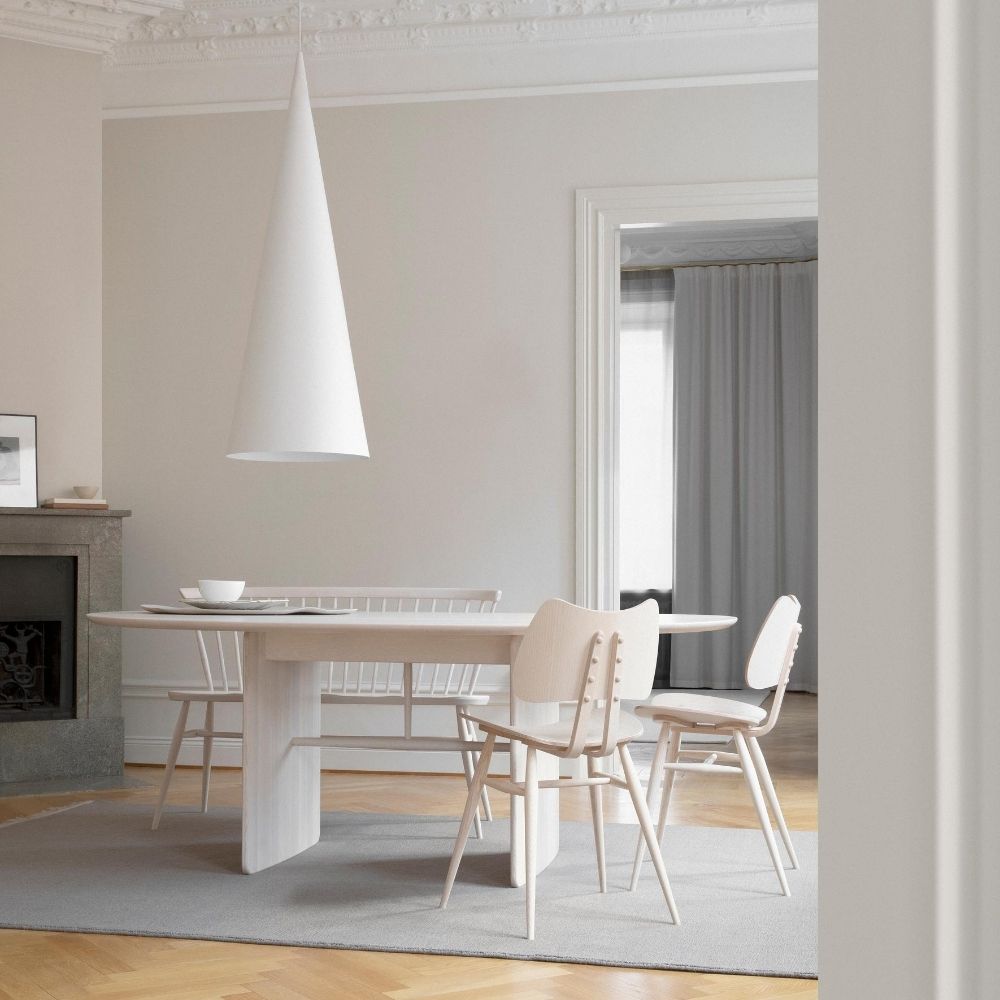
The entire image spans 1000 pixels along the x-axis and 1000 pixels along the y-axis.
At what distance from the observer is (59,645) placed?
4984mm

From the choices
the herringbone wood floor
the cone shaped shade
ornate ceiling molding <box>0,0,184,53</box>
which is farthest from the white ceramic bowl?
ornate ceiling molding <box>0,0,184,53</box>

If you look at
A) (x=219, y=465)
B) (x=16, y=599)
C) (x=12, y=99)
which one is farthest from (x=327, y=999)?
(x=12, y=99)

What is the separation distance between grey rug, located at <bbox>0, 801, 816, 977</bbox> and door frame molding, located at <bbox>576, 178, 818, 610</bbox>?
141 cm

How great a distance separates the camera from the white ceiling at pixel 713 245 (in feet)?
26.8

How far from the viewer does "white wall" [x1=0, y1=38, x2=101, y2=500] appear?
510 cm

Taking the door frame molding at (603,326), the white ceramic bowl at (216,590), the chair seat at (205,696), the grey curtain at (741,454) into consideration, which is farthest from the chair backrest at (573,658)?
the grey curtain at (741,454)

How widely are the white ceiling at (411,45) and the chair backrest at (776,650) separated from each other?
9.35ft

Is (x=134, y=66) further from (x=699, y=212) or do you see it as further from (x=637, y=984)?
(x=637, y=984)

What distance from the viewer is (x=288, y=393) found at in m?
3.23

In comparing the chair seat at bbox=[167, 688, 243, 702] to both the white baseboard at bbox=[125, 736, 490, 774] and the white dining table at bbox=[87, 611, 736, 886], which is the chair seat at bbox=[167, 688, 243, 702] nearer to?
the white dining table at bbox=[87, 611, 736, 886]

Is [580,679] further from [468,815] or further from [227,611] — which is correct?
[227,611]

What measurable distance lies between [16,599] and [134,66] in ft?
8.50

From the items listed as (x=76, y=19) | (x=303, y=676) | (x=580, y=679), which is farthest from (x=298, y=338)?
(x=76, y=19)
